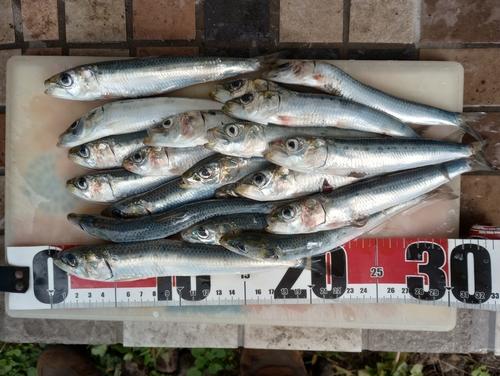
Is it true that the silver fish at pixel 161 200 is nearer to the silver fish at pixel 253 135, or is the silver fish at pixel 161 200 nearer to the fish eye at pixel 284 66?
the silver fish at pixel 253 135

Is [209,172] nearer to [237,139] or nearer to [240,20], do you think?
[237,139]

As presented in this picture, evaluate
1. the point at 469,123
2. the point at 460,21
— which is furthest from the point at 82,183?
the point at 460,21

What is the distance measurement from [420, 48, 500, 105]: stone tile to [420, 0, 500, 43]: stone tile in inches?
3.5

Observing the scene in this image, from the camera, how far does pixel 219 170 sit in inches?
107

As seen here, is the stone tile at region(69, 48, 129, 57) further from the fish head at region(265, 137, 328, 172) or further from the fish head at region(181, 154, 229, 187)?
the fish head at region(265, 137, 328, 172)

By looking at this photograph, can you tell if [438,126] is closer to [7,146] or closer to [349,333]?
[349,333]

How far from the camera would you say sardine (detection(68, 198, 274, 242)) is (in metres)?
2.79

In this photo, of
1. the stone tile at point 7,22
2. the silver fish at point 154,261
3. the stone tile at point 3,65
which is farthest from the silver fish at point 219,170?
the stone tile at point 7,22

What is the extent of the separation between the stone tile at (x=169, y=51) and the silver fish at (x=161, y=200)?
3.30 ft

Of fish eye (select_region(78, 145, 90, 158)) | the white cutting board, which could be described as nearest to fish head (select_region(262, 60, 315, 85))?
the white cutting board

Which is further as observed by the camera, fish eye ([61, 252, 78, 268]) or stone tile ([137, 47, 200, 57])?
stone tile ([137, 47, 200, 57])

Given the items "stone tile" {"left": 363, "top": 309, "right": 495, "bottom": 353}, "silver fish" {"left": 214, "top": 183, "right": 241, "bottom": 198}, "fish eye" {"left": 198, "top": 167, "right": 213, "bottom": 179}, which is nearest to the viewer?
"fish eye" {"left": 198, "top": 167, "right": 213, "bottom": 179}

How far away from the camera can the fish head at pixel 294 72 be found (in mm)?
2797

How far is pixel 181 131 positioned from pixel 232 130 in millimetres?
339
